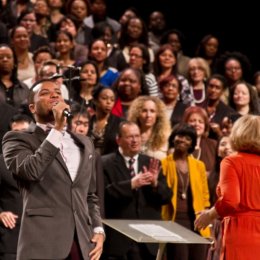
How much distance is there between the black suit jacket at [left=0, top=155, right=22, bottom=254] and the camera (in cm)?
638

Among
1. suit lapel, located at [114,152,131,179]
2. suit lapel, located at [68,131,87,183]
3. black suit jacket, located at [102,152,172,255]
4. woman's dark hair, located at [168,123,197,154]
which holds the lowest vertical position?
black suit jacket, located at [102,152,172,255]

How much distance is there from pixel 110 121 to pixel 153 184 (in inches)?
49.9

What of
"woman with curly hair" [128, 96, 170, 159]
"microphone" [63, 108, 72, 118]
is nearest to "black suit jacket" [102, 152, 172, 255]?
"woman with curly hair" [128, 96, 170, 159]

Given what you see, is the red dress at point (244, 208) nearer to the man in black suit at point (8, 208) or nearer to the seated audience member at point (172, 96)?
the man in black suit at point (8, 208)

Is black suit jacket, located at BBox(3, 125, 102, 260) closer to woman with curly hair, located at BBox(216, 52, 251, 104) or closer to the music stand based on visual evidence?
the music stand

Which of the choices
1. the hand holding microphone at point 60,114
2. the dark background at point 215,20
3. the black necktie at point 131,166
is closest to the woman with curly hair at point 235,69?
the dark background at point 215,20

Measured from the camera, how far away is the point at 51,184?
15.9ft

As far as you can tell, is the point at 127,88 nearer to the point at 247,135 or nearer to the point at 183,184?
the point at 183,184

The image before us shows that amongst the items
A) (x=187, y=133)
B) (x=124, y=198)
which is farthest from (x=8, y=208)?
(x=187, y=133)

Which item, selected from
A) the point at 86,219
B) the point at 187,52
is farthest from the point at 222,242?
the point at 187,52

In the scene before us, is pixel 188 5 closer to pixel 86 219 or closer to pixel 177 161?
pixel 177 161

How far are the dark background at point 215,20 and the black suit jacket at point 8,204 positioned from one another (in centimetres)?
767

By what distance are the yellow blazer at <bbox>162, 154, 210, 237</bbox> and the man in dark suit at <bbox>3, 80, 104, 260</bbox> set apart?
273 centimetres

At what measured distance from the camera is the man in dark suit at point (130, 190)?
24.3ft
